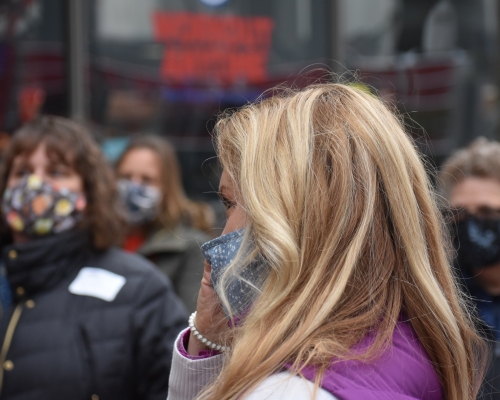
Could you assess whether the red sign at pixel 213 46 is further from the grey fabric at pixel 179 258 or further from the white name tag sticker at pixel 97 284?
the white name tag sticker at pixel 97 284

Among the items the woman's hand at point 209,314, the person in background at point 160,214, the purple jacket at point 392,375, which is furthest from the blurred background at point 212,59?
the purple jacket at point 392,375

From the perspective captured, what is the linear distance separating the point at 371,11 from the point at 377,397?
198 inches

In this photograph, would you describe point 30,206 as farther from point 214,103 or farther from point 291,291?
point 214,103

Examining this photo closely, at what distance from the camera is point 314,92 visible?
4.52 feet

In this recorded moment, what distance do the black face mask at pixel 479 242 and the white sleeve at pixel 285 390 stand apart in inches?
69.3

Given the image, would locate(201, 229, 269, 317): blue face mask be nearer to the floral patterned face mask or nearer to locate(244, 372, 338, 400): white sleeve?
locate(244, 372, 338, 400): white sleeve

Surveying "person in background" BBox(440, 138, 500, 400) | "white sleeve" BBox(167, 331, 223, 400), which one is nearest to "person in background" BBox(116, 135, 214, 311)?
"person in background" BBox(440, 138, 500, 400)

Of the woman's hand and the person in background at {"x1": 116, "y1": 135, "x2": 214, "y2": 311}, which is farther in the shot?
the person in background at {"x1": 116, "y1": 135, "x2": 214, "y2": 311}

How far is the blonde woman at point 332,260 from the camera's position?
3.80 ft

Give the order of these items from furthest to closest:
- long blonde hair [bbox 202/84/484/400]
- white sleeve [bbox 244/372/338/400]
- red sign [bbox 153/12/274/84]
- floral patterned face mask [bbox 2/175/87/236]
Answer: red sign [bbox 153/12/274/84] < floral patterned face mask [bbox 2/175/87/236] < long blonde hair [bbox 202/84/484/400] < white sleeve [bbox 244/372/338/400]

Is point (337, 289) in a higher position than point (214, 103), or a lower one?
lower

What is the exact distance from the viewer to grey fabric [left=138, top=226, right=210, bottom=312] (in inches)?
139

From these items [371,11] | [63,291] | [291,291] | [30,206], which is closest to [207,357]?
[291,291]

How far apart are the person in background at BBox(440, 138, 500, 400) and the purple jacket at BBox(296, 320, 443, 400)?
1467mm
